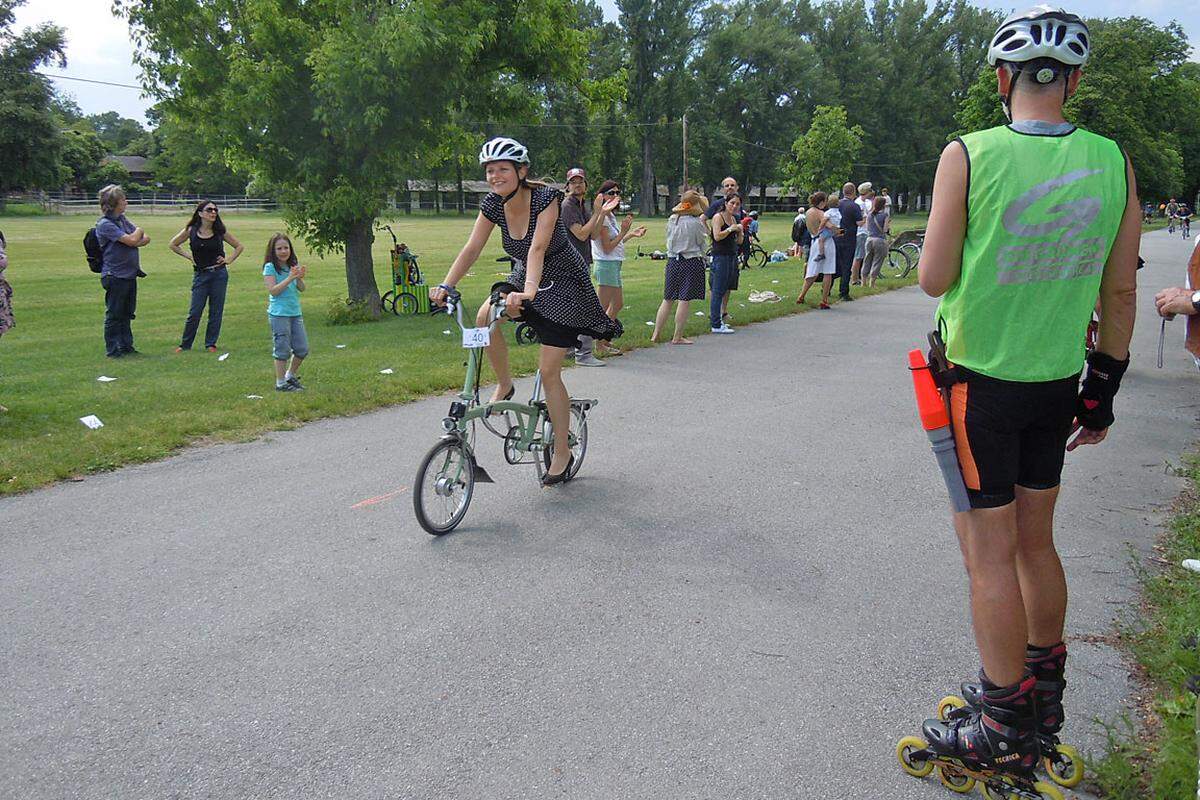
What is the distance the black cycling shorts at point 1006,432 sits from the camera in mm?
2664

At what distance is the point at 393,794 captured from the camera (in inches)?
113

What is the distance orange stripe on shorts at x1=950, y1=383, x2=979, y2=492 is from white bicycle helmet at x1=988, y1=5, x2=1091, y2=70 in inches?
35.6

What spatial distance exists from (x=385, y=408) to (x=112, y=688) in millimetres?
4866

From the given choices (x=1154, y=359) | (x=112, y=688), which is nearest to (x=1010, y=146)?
(x=112, y=688)

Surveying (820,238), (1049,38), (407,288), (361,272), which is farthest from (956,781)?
(407,288)

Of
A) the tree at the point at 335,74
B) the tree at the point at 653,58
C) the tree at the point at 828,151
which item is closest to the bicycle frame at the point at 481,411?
the tree at the point at 335,74

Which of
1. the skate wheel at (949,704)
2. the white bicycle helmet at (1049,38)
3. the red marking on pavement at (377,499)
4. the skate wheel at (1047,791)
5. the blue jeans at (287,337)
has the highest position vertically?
the white bicycle helmet at (1049,38)

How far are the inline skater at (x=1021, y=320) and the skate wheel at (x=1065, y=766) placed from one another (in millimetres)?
63

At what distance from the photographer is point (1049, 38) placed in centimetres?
255

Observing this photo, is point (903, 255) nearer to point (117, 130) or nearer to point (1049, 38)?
point (1049, 38)

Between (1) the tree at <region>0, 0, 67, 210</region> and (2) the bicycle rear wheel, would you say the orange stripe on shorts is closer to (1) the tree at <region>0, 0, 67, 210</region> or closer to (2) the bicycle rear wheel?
(2) the bicycle rear wheel

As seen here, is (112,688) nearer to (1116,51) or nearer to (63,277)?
(63,277)

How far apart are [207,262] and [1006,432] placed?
37.1 ft

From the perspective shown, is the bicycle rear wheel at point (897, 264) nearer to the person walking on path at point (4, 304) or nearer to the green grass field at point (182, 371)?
the green grass field at point (182, 371)
